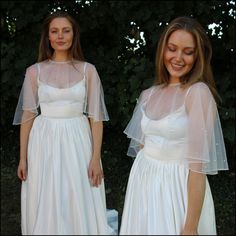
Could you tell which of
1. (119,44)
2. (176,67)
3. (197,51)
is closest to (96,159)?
(176,67)

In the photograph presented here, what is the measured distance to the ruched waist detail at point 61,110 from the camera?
11.0ft

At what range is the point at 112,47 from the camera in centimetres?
559

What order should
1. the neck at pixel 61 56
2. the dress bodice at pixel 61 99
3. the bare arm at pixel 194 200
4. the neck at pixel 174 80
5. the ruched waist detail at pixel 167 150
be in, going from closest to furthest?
1. the bare arm at pixel 194 200
2. the ruched waist detail at pixel 167 150
3. the neck at pixel 174 80
4. the dress bodice at pixel 61 99
5. the neck at pixel 61 56

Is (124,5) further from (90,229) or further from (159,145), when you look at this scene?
(159,145)

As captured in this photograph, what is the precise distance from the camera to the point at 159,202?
2.24 m

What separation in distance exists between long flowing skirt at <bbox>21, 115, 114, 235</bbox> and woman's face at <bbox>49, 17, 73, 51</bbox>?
1.65 ft

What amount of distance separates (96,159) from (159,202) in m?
1.18

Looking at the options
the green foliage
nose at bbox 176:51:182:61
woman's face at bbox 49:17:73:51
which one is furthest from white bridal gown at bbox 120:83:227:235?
the green foliage

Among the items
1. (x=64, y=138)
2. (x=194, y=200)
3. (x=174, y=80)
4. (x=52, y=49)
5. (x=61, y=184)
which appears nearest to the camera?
(x=194, y=200)
